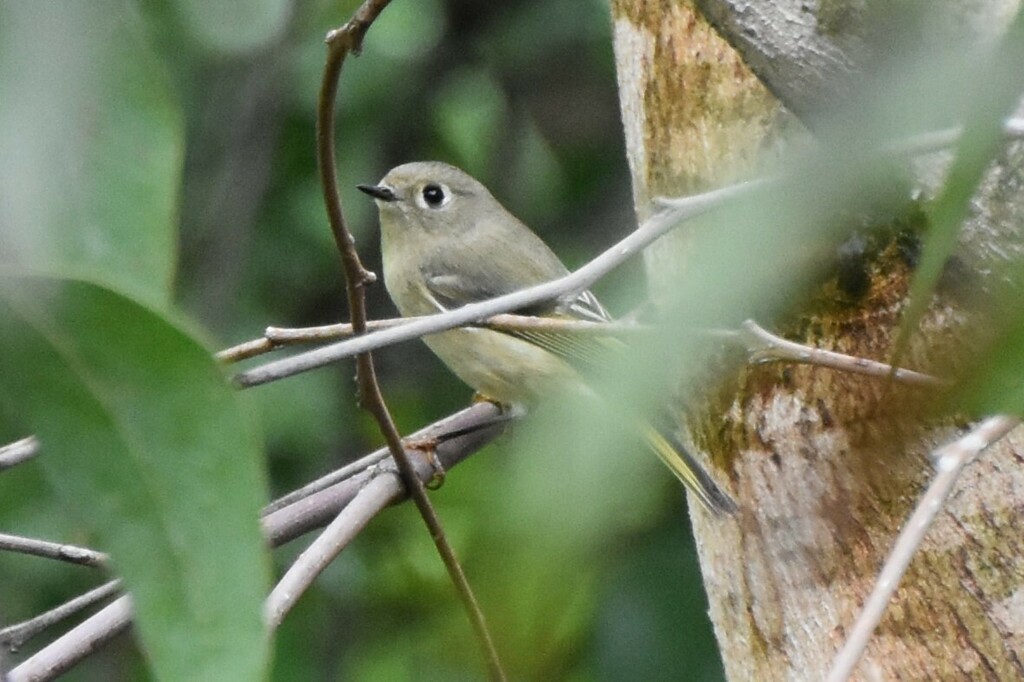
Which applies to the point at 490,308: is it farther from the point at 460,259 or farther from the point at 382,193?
the point at 460,259

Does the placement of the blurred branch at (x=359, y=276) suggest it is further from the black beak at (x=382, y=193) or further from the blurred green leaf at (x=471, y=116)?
the blurred green leaf at (x=471, y=116)

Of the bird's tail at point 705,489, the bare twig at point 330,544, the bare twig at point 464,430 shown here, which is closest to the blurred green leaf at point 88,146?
the bare twig at point 330,544

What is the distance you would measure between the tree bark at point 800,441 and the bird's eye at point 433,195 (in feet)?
4.19

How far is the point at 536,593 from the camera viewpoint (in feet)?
2.35

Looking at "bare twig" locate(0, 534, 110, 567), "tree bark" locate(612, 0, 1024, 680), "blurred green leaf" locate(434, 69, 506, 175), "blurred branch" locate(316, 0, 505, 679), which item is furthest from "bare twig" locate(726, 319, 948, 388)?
"blurred green leaf" locate(434, 69, 506, 175)

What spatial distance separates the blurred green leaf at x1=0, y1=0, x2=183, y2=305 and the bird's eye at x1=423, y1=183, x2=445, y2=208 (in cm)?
239

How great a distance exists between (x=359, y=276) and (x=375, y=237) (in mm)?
2184

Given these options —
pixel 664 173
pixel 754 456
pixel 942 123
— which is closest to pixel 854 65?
pixel 942 123

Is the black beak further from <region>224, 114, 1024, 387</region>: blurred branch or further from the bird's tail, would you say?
<region>224, 114, 1024, 387</region>: blurred branch

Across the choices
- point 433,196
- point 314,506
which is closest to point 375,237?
point 433,196

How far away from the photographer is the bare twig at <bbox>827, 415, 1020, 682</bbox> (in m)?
0.64

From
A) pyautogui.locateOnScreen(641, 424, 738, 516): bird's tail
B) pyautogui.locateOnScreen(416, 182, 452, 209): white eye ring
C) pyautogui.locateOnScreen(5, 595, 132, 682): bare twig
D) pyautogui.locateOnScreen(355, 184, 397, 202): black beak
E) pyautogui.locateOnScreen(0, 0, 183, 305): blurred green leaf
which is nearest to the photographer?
pyautogui.locateOnScreen(0, 0, 183, 305): blurred green leaf

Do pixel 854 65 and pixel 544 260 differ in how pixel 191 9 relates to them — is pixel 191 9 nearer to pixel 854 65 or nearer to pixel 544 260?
pixel 854 65

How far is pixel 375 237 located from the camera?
11.2 feet
